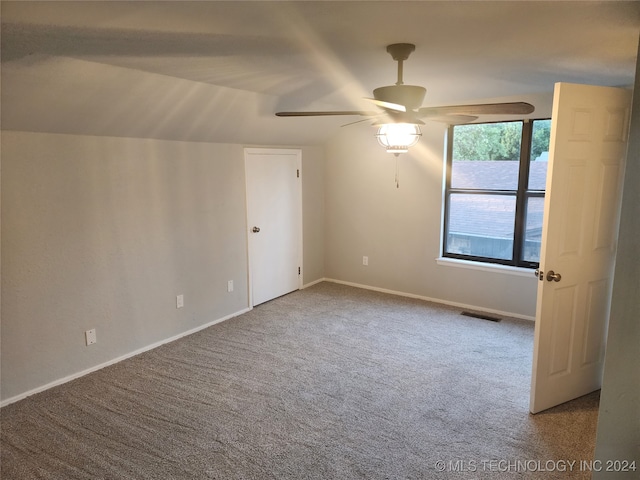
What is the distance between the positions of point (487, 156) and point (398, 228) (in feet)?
4.20

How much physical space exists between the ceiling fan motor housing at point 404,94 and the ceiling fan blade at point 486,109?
66 mm

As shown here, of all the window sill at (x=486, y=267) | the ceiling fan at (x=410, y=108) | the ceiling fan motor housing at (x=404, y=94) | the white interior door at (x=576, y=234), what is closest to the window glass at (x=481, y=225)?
the window sill at (x=486, y=267)

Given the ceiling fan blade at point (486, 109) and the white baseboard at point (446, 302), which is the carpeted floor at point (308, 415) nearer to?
the white baseboard at point (446, 302)

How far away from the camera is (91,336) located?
11.2 ft

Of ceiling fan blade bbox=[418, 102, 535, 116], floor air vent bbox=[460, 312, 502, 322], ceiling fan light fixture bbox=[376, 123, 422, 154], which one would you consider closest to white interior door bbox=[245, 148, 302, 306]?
floor air vent bbox=[460, 312, 502, 322]

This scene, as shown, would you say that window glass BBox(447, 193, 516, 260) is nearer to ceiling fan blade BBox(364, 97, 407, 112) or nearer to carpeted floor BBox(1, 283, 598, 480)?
carpeted floor BBox(1, 283, 598, 480)

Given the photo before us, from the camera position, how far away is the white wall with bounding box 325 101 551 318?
473 centimetres

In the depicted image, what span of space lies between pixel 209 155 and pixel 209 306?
1506 millimetres

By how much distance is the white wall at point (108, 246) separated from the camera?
295 centimetres

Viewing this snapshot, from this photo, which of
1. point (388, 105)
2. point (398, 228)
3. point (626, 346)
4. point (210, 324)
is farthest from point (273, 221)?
point (626, 346)

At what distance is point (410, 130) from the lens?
266cm

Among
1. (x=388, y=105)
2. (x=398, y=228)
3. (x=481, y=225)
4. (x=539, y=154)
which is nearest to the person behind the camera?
(x=388, y=105)

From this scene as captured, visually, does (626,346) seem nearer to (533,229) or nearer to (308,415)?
(308,415)

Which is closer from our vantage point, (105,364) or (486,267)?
(105,364)
